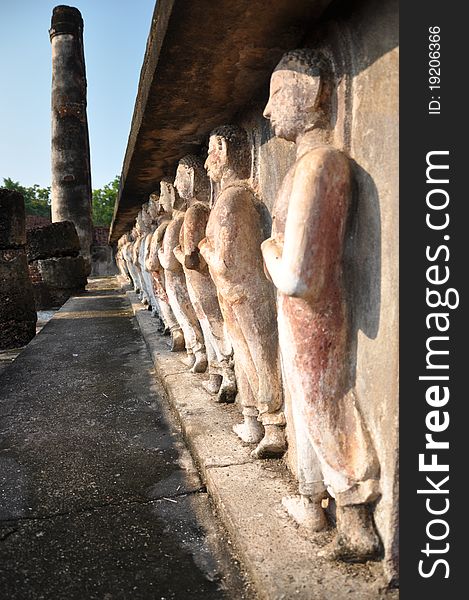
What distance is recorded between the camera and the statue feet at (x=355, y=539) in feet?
5.34

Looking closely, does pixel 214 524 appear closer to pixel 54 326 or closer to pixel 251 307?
pixel 251 307

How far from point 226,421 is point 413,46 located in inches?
83.1

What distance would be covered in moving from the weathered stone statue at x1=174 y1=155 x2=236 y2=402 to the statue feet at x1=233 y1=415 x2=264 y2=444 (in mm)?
595

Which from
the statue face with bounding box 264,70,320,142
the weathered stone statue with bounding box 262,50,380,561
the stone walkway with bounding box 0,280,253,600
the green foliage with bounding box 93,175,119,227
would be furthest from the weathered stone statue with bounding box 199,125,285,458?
the green foliage with bounding box 93,175,119,227

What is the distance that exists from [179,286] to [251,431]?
6.55 ft

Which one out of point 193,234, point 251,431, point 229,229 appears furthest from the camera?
point 193,234

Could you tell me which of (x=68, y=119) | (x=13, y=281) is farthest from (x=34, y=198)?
(x=13, y=281)

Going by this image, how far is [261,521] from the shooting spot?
1.92m

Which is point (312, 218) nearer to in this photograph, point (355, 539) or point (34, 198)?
point (355, 539)

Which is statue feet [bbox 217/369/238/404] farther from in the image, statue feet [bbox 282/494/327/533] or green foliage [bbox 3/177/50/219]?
green foliage [bbox 3/177/50/219]

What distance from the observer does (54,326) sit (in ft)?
24.1

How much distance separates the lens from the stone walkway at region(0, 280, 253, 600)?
1808 mm

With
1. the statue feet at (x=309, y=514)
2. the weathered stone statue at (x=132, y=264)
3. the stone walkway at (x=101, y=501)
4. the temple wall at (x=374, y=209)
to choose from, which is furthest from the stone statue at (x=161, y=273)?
the weathered stone statue at (x=132, y=264)

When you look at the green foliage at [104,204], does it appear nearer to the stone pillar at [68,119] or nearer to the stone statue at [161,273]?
the stone pillar at [68,119]
